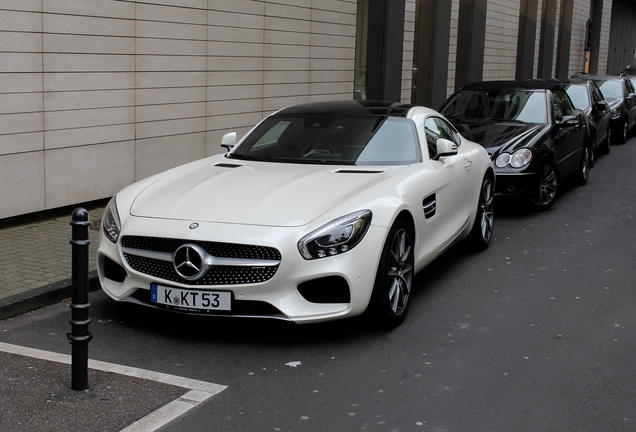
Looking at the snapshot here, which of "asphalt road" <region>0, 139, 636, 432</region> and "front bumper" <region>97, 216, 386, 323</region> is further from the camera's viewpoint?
"front bumper" <region>97, 216, 386, 323</region>

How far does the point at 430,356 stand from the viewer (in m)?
4.73

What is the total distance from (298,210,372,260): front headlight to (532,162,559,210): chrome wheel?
5329 mm

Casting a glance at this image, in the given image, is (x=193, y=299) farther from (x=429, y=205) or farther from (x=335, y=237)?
(x=429, y=205)

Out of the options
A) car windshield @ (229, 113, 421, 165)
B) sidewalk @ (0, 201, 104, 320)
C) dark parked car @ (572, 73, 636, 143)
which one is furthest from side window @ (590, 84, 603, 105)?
sidewalk @ (0, 201, 104, 320)

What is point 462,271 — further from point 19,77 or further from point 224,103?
point 224,103

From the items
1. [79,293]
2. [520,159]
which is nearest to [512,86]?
[520,159]

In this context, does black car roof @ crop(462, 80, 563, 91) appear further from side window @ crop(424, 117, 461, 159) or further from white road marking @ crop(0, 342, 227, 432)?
white road marking @ crop(0, 342, 227, 432)

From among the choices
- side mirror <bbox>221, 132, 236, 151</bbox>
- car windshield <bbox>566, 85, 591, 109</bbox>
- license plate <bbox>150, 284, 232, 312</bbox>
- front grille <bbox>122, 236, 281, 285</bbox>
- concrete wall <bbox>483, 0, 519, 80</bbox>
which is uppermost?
concrete wall <bbox>483, 0, 519, 80</bbox>

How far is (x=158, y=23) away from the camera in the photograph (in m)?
9.87

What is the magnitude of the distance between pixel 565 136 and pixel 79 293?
8.08 meters

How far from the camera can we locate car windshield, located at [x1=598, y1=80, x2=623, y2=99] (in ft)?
60.1

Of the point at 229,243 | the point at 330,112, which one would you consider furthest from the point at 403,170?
the point at 229,243

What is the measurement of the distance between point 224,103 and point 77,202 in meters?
3.25

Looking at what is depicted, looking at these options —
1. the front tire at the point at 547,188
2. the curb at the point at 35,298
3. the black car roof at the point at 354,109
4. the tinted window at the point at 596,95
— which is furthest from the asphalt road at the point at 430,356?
the tinted window at the point at 596,95
